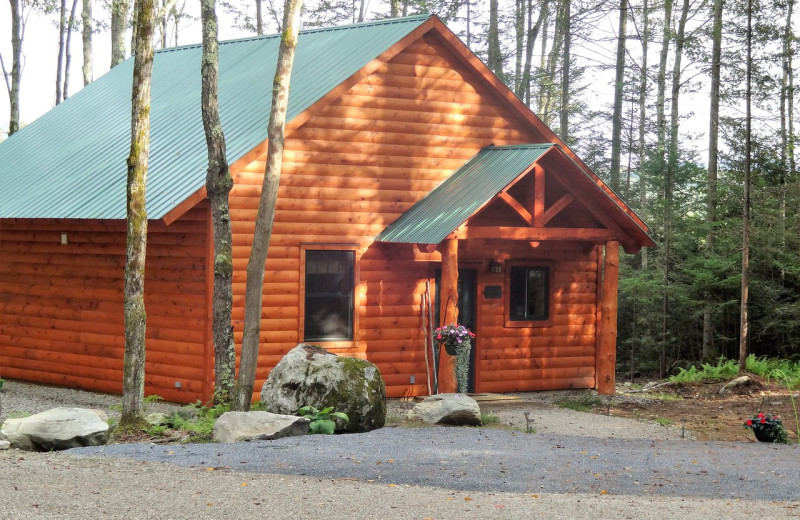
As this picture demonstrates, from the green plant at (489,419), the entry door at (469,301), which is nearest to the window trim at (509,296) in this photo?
the entry door at (469,301)

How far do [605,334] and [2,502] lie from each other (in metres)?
12.1

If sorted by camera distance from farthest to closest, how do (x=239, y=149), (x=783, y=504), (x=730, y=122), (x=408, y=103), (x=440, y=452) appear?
(x=730, y=122) < (x=408, y=103) < (x=239, y=149) < (x=440, y=452) < (x=783, y=504)

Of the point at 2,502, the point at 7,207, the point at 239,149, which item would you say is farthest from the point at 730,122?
the point at 2,502

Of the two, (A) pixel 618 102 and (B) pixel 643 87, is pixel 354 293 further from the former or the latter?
(B) pixel 643 87

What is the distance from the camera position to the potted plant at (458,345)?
15.7 meters

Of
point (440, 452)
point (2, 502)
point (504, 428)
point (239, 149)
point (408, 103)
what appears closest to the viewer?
point (2, 502)

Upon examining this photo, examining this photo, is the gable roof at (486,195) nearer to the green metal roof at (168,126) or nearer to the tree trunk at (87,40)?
the green metal roof at (168,126)

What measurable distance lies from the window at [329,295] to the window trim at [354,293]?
6 centimetres

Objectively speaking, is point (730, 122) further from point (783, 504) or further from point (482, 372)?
point (783, 504)

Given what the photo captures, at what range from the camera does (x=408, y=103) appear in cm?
1720

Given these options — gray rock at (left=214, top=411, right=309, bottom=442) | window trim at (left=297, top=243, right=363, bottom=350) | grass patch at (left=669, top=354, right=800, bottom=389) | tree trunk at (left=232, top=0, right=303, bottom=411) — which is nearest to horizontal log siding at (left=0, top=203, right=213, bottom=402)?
window trim at (left=297, top=243, right=363, bottom=350)

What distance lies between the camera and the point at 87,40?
3491cm

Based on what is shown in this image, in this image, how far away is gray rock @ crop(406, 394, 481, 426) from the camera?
1352 centimetres

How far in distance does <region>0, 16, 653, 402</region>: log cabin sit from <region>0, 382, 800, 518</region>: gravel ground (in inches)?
170
